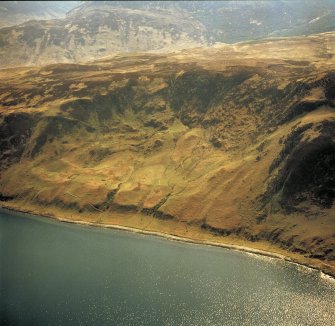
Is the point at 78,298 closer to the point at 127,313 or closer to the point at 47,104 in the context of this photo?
the point at 127,313

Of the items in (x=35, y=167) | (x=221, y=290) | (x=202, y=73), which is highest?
(x=202, y=73)

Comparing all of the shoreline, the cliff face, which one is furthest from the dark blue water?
the cliff face

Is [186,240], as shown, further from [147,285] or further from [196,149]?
[196,149]

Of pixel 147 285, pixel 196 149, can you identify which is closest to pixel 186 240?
pixel 147 285

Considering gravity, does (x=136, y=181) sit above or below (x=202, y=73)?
below

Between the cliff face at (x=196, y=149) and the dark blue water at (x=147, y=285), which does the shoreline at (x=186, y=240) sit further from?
the cliff face at (x=196, y=149)

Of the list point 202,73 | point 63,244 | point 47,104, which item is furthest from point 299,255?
point 47,104
